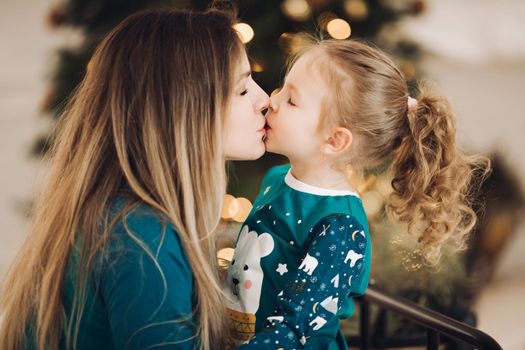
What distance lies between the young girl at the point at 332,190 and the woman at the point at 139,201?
0.40 ft

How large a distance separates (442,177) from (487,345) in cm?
36

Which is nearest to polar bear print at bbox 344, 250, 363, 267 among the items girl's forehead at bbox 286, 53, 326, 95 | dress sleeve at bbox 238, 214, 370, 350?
dress sleeve at bbox 238, 214, 370, 350

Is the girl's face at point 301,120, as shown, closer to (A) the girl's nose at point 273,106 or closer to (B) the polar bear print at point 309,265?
(A) the girl's nose at point 273,106

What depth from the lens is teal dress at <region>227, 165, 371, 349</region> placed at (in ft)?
3.77

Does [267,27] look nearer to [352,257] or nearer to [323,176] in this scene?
[323,176]

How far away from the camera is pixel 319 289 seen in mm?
1160

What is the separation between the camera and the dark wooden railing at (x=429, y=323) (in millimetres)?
1221

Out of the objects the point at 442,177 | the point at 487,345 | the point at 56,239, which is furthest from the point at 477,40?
the point at 56,239

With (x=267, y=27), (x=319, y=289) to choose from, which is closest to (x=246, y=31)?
(x=267, y=27)

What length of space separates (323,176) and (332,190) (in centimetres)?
4

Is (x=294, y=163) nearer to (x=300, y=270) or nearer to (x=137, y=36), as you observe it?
(x=300, y=270)

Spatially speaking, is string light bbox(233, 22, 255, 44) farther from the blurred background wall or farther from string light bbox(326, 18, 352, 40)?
the blurred background wall

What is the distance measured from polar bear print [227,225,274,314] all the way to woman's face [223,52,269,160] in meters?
0.17

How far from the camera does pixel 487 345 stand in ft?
3.97
